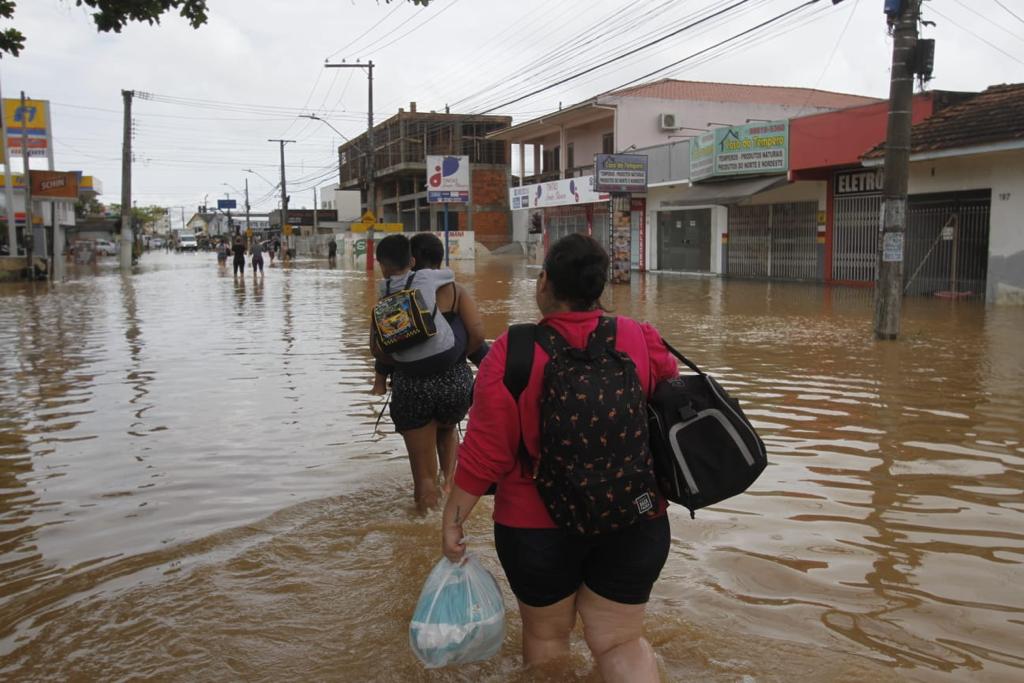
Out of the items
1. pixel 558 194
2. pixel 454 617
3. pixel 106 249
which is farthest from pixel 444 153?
pixel 454 617

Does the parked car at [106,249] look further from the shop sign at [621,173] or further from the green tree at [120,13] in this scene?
the green tree at [120,13]

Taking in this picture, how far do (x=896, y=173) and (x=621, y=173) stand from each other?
15.8 metres

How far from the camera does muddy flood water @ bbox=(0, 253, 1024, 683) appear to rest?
351cm

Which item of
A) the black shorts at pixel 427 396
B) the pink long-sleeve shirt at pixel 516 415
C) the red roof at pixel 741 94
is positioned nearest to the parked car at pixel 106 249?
the red roof at pixel 741 94

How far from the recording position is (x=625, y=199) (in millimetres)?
27656

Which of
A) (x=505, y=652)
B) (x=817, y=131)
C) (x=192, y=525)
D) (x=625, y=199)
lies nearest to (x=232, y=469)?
(x=192, y=525)

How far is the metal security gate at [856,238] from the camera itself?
905 inches

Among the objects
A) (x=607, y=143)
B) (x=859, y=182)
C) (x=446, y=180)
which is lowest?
(x=859, y=182)

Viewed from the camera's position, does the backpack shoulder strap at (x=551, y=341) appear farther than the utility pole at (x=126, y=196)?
No

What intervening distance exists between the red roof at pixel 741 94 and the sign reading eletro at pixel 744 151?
401 inches

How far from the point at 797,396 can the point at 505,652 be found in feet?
18.4

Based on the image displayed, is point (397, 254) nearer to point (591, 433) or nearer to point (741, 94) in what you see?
point (591, 433)

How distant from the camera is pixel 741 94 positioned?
41125mm

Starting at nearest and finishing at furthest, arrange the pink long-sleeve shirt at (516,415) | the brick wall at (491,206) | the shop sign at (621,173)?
the pink long-sleeve shirt at (516,415) < the shop sign at (621,173) < the brick wall at (491,206)
